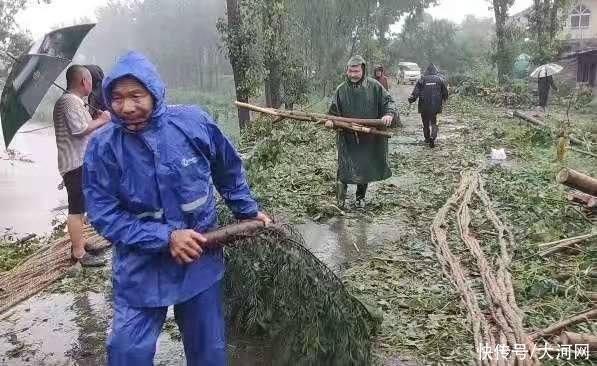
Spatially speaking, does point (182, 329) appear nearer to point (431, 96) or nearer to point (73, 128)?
point (73, 128)

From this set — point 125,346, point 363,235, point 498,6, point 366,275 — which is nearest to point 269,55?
point 363,235

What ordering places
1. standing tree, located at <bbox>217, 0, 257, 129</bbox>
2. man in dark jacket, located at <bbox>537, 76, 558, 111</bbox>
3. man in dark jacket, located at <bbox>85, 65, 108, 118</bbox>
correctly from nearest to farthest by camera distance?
man in dark jacket, located at <bbox>85, 65, 108, 118</bbox>
standing tree, located at <bbox>217, 0, 257, 129</bbox>
man in dark jacket, located at <bbox>537, 76, 558, 111</bbox>

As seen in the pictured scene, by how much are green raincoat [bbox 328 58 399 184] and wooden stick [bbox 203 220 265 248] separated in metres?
3.55

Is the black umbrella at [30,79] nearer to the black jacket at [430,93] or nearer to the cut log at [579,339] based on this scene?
the cut log at [579,339]

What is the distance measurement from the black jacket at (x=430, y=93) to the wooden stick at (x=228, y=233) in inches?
329

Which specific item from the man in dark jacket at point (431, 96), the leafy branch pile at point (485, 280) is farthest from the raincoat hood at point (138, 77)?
the man in dark jacket at point (431, 96)

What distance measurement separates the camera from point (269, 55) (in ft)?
40.3

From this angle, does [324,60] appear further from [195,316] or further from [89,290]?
[195,316]

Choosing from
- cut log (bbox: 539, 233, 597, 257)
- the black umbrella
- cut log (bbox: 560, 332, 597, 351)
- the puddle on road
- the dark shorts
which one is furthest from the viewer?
the puddle on road

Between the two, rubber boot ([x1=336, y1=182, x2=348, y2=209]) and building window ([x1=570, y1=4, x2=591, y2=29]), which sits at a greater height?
building window ([x1=570, y1=4, x2=591, y2=29])

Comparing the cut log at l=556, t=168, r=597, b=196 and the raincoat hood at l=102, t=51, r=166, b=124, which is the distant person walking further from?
the raincoat hood at l=102, t=51, r=166, b=124

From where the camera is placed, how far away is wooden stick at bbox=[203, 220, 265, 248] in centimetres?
220

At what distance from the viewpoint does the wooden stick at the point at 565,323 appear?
3.14m

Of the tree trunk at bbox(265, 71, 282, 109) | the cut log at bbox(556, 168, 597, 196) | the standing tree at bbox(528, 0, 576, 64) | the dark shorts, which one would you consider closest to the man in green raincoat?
the cut log at bbox(556, 168, 597, 196)
